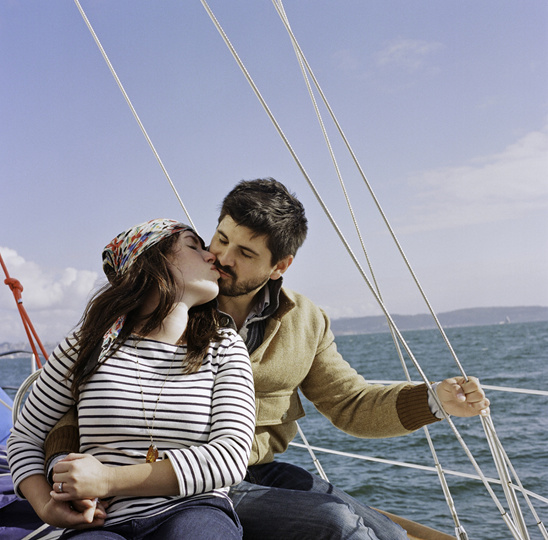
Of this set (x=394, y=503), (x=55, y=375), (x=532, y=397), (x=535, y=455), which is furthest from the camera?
(x=532, y=397)

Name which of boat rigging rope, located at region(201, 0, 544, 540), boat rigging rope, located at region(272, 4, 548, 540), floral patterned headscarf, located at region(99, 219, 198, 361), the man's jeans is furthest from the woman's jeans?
boat rigging rope, located at region(272, 4, 548, 540)

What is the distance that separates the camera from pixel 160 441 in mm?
1036

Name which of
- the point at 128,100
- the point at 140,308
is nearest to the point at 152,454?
the point at 140,308

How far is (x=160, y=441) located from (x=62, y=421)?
215mm

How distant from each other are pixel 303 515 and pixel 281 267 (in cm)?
56

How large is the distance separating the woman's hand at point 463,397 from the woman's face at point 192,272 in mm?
514

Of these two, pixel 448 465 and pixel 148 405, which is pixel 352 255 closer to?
pixel 148 405

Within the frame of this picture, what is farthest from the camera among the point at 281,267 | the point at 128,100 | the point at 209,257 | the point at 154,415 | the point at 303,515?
the point at 128,100

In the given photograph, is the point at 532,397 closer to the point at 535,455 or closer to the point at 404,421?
the point at 535,455

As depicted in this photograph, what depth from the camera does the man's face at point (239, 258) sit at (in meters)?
1.35

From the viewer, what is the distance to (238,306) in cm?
148

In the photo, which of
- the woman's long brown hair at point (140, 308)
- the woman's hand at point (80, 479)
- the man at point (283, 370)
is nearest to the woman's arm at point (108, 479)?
the woman's hand at point (80, 479)

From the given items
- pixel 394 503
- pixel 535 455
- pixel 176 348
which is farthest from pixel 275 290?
pixel 535 455

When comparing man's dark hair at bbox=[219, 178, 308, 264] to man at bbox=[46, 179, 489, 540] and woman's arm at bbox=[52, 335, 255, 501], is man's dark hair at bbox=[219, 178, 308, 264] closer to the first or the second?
man at bbox=[46, 179, 489, 540]
